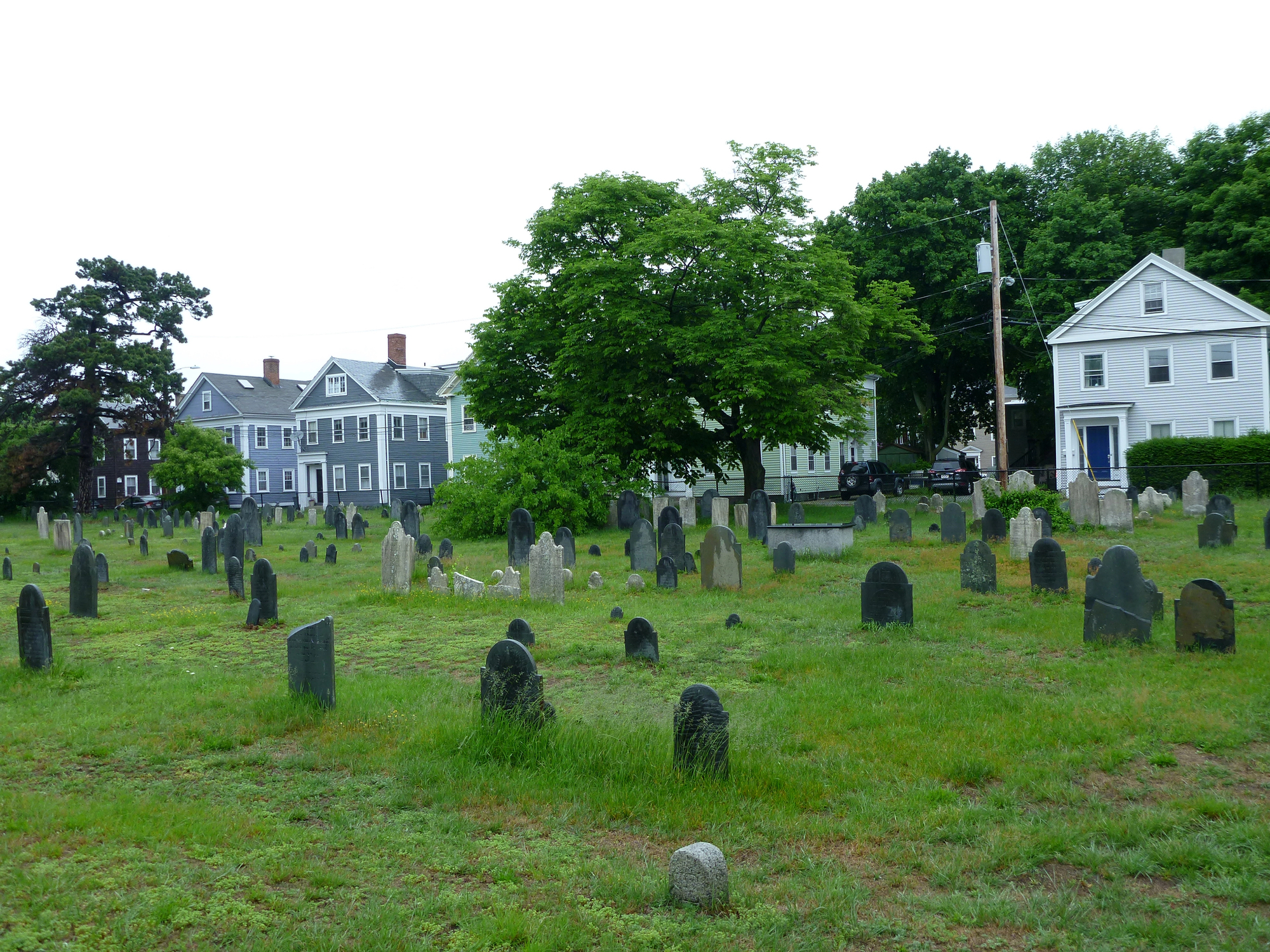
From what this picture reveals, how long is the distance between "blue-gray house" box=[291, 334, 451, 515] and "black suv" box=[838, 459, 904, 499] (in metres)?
23.1

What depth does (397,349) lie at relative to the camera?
58469 millimetres

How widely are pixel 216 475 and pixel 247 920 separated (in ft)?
122

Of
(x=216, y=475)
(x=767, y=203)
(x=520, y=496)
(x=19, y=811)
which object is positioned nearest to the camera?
(x=19, y=811)

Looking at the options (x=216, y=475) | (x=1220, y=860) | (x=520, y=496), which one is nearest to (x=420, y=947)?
(x=1220, y=860)

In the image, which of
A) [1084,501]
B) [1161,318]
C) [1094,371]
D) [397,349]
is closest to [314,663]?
[1084,501]

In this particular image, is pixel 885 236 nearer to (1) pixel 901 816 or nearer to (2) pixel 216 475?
(2) pixel 216 475

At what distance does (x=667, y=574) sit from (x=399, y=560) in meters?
3.94

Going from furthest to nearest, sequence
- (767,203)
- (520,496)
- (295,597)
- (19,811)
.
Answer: (767,203), (520,496), (295,597), (19,811)

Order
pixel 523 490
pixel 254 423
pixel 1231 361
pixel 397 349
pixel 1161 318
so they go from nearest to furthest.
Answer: pixel 523 490
pixel 1231 361
pixel 1161 318
pixel 254 423
pixel 397 349

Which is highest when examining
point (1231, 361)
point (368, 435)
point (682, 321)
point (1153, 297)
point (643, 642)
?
point (1153, 297)

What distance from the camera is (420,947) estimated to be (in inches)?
150

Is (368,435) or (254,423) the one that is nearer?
(368,435)

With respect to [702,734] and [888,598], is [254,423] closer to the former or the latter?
[888,598]

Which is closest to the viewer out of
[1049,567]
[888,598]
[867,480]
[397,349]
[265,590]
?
[888,598]
